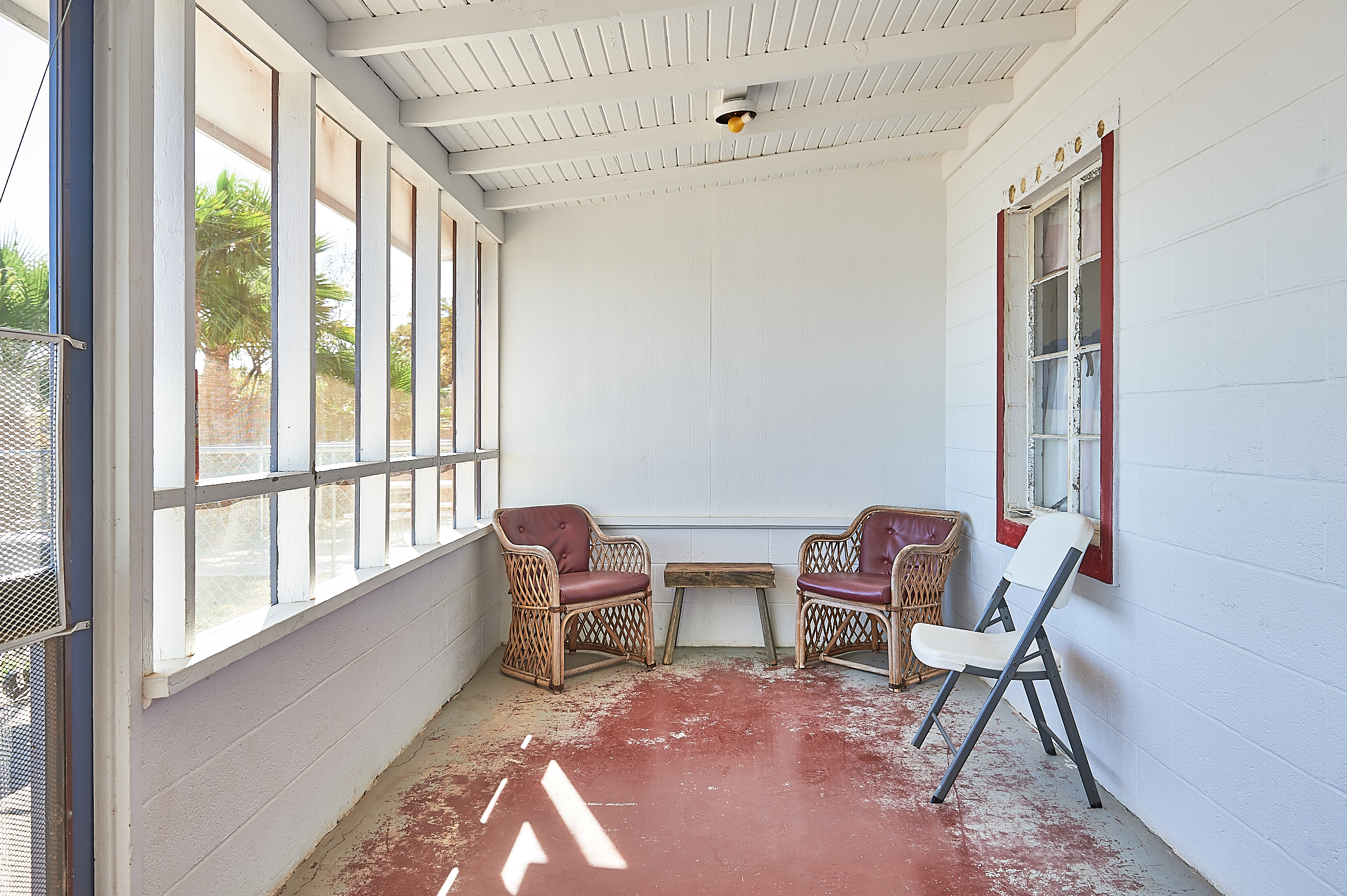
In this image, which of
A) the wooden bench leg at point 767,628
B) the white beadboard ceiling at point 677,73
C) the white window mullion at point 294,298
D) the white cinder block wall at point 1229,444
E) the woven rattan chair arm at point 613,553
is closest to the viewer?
the white cinder block wall at point 1229,444

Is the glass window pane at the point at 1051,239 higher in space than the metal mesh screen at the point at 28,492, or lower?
higher

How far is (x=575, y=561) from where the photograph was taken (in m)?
5.21

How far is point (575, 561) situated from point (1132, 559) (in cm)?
323

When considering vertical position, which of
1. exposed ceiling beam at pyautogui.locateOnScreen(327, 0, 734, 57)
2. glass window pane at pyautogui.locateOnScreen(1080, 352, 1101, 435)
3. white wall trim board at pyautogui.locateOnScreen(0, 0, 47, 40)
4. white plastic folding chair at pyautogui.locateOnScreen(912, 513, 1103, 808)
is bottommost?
white plastic folding chair at pyautogui.locateOnScreen(912, 513, 1103, 808)

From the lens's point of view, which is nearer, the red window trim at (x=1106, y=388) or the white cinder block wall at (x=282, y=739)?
the white cinder block wall at (x=282, y=739)

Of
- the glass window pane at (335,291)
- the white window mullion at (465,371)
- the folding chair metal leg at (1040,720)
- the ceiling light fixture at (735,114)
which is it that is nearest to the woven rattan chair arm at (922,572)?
the folding chair metal leg at (1040,720)

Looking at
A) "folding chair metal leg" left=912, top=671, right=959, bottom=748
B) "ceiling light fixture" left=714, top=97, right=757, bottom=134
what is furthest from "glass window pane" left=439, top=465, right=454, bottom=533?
"folding chair metal leg" left=912, top=671, right=959, bottom=748

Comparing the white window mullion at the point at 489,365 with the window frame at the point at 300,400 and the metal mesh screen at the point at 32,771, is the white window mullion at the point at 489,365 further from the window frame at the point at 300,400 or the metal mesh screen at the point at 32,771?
the metal mesh screen at the point at 32,771

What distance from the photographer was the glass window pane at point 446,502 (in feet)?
14.8

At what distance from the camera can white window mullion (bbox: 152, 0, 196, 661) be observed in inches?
84.7

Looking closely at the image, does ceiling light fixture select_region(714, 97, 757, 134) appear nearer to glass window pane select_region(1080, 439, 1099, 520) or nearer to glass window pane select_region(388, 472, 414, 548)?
glass window pane select_region(1080, 439, 1099, 520)

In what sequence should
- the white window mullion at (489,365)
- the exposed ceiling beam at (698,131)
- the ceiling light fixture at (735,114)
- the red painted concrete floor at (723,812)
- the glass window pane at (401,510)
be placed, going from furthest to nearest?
the white window mullion at (489,365) < the exposed ceiling beam at (698,131) < the ceiling light fixture at (735,114) < the glass window pane at (401,510) < the red painted concrete floor at (723,812)

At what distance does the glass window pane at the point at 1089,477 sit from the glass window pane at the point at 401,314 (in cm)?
313

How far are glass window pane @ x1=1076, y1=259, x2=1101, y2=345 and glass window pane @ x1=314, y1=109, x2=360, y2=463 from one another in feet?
10.5
